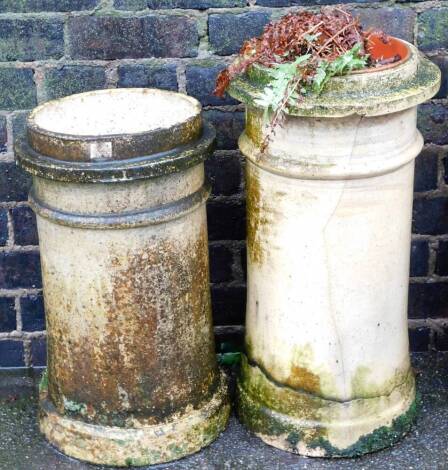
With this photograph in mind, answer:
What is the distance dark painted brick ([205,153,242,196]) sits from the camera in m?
3.82

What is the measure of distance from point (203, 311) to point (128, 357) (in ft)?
1.05

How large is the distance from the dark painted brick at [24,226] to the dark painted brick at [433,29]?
5.40 ft

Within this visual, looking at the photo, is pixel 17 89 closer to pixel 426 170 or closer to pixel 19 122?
pixel 19 122

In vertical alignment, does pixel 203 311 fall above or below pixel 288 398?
above

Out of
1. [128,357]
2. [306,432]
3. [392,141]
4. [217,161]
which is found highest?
[392,141]

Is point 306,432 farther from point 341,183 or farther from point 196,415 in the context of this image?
point 341,183

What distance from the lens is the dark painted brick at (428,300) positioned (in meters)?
4.05

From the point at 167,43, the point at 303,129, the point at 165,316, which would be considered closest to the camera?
the point at 303,129

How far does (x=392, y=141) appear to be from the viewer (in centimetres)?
315

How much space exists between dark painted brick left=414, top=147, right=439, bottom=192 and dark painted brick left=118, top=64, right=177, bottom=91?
1.00 m

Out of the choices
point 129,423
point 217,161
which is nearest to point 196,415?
point 129,423

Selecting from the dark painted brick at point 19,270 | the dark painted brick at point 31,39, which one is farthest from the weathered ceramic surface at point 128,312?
the dark painted brick at point 19,270

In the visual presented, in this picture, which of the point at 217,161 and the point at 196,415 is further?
the point at 217,161

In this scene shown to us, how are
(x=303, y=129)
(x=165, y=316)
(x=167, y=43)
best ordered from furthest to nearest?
(x=167, y=43) → (x=165, y=316) → (x=303, y=129)
